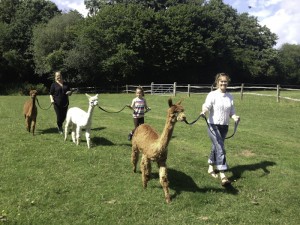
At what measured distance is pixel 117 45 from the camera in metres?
42.8

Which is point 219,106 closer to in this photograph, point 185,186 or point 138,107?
point 185,186

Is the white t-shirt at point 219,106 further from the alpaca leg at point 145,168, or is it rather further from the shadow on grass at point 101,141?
the shadow on grass at point 101,141

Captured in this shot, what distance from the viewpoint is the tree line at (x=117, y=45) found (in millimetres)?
42562

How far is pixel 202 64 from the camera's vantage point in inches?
2056

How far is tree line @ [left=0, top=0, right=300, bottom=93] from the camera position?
42.6 m

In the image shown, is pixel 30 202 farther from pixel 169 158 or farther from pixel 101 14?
pixel 101 14

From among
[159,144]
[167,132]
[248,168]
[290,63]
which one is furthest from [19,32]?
[290,63]

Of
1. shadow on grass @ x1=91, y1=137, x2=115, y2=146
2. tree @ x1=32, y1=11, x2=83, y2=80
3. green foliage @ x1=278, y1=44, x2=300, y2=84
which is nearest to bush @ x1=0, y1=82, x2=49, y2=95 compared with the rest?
tree @ x1=32, y1=11, x2=83, y2=80

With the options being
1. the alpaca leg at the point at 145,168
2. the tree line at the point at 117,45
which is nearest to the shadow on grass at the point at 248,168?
the alpaca leg at the point at 145,168

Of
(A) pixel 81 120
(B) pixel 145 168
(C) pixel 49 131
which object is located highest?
(A) pixel 81 120

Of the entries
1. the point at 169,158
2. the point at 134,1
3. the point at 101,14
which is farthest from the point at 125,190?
the point at 134,1

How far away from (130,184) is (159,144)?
1.26 meters

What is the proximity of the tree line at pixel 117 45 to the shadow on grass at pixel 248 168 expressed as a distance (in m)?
33.8

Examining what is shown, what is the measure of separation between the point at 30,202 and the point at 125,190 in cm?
174
